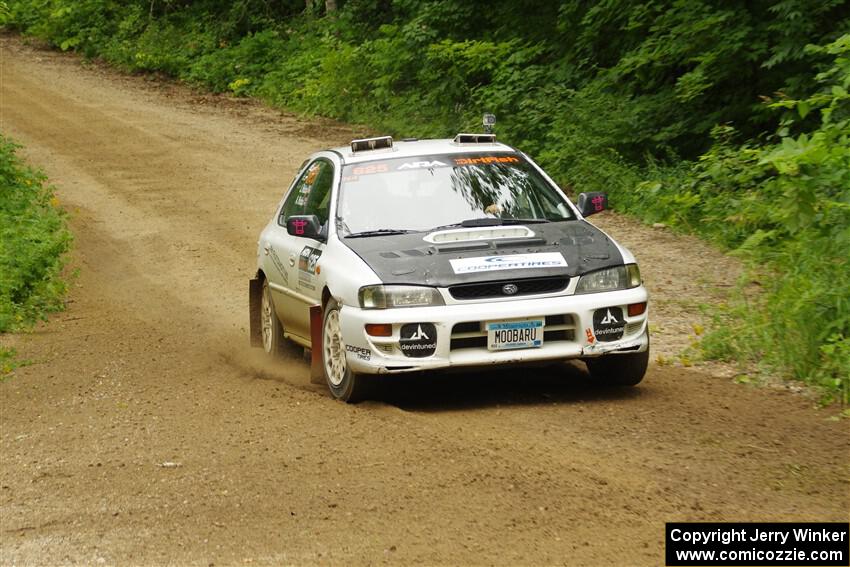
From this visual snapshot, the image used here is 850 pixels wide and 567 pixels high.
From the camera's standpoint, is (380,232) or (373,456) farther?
(380,232)

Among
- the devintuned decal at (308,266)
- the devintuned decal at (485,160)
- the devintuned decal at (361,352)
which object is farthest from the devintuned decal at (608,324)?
the devintuned decal at (308,266)

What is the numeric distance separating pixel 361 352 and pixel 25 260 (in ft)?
22.6

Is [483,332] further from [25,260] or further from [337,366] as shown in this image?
[25,260]

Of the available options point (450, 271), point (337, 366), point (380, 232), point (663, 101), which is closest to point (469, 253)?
point (450, 271)

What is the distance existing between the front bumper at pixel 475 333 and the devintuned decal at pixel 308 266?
0.98m

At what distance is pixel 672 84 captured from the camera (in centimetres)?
1783

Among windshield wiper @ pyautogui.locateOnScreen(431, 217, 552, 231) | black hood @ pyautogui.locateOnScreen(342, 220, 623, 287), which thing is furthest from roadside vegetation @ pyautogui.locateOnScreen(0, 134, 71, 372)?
windshield wiper @ pyautogui.locateOnScreen(431, 217, 552, 231)

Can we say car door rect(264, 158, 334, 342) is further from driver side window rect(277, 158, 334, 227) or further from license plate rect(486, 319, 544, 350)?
license plate rect(486, 319, 544, 350)

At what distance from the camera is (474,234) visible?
8289mm

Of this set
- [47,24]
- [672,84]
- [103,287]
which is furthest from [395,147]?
[47,24]

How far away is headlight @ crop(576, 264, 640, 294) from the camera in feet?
26.0

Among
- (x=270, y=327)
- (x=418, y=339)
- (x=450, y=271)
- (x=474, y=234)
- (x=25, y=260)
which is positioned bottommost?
(x=25, y=260)

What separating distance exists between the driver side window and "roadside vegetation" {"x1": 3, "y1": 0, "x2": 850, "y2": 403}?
3049 millimetres

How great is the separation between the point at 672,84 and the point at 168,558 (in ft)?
45.6
